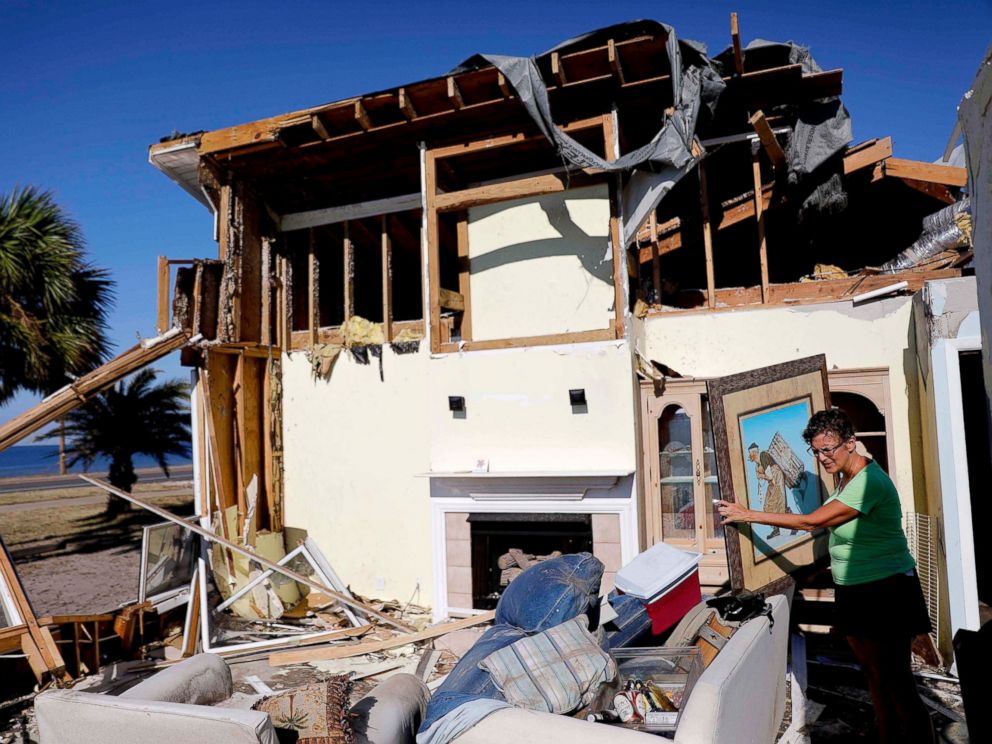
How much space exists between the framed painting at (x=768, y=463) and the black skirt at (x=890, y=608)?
2.91 feet

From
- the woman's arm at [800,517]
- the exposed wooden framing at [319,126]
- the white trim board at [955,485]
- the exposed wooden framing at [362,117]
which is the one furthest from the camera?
the exposed wooden framing at [319,126]

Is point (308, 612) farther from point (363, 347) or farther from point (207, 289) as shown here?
point (207, 289)

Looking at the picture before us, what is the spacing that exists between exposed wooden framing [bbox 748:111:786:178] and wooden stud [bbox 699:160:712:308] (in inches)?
26.0

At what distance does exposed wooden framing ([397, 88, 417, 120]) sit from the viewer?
6.89 meters

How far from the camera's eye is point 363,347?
8.10 m

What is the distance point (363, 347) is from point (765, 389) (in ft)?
16.4

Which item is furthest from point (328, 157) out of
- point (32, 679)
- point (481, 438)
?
point (32, 679)

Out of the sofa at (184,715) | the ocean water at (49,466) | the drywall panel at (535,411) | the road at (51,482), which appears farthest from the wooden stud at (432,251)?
the road at (51,482)

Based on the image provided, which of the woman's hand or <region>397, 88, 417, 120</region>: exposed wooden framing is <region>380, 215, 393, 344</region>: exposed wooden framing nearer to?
<region>397, 88, 417, 120</region>: exposed wooden framing

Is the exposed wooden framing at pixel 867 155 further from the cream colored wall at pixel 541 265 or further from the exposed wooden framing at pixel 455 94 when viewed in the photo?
the exposed wooden framing at pixel 455 94

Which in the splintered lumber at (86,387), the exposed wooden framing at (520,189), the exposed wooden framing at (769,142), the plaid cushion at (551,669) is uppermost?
the exposed wooden framing at (769,142)

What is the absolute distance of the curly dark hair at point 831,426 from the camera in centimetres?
369

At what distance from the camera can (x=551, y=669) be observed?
330cm

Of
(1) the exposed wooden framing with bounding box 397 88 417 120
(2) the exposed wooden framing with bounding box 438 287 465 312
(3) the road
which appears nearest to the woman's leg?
(2) the exposed wooden framing with bounding box 438 287 465 312
